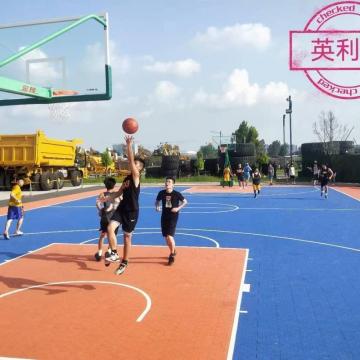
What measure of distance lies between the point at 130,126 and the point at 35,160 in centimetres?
1907

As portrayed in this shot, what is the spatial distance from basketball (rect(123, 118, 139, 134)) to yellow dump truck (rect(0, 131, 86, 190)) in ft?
58.1

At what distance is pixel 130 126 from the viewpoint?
730cm

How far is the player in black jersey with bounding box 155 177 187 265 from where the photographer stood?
828 cm

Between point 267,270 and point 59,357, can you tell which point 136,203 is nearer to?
point 267,270

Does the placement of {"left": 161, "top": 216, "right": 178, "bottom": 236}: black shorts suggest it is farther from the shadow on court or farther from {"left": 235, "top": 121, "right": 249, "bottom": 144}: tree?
{"left": 235, "top": 121, "right": 249, "bottom": 144}: tree

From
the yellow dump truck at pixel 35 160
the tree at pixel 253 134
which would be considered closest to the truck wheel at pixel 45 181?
the yellow dump truck at pixel 35 160

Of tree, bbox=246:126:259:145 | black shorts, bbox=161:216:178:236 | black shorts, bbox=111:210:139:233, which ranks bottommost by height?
black shorts, bbox=161:216:178:236

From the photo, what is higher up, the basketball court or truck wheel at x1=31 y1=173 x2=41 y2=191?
truck wheel at x1=31 y1=173 x2=41 y2=191

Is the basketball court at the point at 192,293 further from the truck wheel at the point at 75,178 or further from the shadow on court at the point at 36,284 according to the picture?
the truck wheel at the point at 75,178

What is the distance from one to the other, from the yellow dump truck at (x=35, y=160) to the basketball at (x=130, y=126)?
58.1ft

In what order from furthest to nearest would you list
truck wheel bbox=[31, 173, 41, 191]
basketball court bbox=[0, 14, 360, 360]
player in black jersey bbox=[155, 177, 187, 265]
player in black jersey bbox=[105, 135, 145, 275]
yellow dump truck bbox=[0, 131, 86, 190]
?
truck wheel bbox=[31, 173, 41, 191], yellow dump truck bbox=[0, 131, 86, 190], player in black jersey bbox=[155, 177, 187, 265], player in black jersey bbox=[105, 135, 145, 275], basketball court bbox=[0, 14, 360, 360]

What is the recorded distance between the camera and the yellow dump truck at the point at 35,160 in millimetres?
24938

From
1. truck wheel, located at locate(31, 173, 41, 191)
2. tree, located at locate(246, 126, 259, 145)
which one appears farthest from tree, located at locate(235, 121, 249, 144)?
truck wheel, located at locate(31, 173, 41, 191)

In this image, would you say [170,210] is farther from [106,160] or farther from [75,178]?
[106,160]
